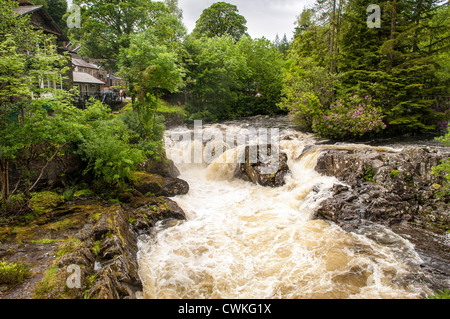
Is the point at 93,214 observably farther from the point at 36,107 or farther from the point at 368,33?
the point at 368,33

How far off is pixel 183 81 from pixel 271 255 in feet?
50.3

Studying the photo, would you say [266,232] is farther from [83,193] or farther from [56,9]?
[56,9]

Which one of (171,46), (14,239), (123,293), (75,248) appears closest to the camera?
(123,293)

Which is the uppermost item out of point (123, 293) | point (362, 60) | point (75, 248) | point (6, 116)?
point (362, 60)

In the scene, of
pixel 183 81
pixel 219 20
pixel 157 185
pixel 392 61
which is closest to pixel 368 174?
pixel 157 185

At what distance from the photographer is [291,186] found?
12258 millimetres

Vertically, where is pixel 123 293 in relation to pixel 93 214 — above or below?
below

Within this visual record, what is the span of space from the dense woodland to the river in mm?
3694

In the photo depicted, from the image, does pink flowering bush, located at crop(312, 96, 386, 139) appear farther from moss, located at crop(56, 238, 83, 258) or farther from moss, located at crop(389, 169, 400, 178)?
moss, located at crop(56, 238, 83, 258)

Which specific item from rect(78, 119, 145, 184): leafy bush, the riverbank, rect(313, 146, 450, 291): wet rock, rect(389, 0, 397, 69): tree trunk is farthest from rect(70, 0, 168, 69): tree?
rect(313, 146, 450, 291): wet rock

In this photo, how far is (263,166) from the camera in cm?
1343

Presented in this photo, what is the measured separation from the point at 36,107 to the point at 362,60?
1917 cm

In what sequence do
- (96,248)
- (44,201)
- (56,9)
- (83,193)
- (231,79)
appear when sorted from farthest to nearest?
(56,9), (231,79), (83,193), (44,201), (96,248)

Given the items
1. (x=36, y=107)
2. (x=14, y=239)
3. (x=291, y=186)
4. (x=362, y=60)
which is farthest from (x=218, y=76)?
(x=14, y=239)
